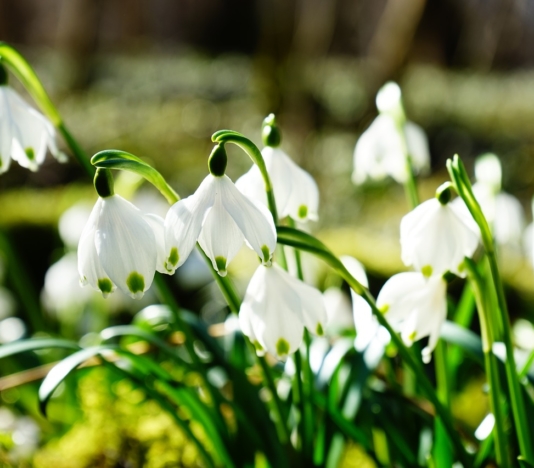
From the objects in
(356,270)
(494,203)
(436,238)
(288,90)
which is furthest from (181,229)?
(288,90)

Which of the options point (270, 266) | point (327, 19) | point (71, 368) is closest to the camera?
point (270, 266)

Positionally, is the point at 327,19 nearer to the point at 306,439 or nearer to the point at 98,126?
the point at 98,126

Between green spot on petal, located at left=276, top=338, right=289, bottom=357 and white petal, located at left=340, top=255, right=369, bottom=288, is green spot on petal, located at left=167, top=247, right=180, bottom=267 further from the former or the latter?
white petal, located at left=340, top=255, right=369, bottom=288

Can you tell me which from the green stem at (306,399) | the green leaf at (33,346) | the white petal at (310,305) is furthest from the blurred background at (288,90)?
the white petal at (310,305)

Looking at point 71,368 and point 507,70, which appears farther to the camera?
point 507,70

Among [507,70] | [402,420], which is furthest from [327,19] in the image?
[507,70]
